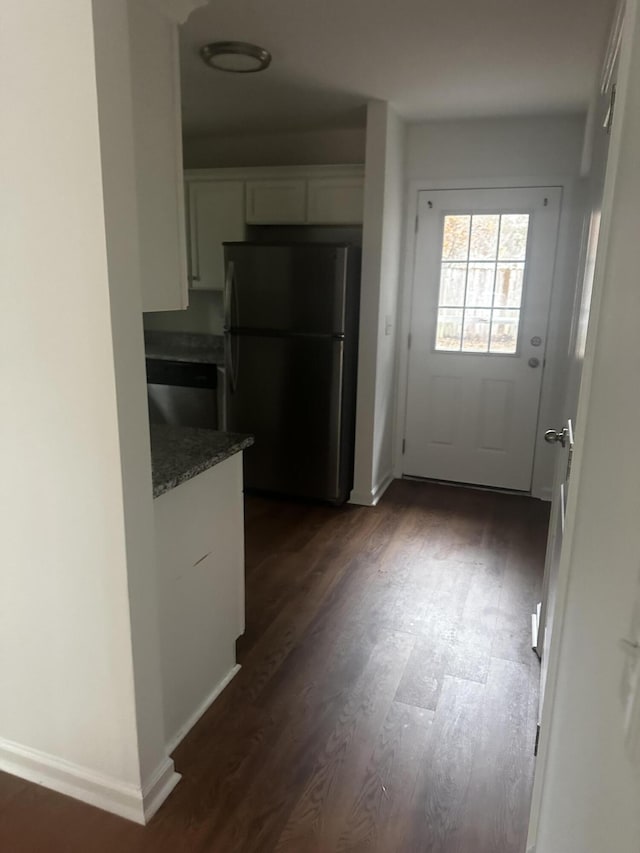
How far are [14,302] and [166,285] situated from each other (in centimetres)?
42

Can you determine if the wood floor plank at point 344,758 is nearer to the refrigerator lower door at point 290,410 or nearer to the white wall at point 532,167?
the refrigerator lower door at point 290,410

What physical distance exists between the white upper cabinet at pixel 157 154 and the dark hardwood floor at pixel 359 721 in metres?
1.36

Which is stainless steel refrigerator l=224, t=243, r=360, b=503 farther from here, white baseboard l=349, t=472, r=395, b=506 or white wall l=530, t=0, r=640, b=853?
white wall l=530, t=0, r=640, b=853

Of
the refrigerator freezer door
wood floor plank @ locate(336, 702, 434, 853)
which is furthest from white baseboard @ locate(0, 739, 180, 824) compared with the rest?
the refrigerator freezer door

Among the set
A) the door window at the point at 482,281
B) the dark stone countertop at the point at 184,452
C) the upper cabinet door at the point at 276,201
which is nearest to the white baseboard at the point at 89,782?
the dark stone countertop at the point at 184,452

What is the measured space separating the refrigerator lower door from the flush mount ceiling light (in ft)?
4.73

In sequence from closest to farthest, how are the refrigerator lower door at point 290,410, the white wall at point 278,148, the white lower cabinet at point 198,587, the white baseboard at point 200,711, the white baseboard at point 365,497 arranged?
the white lower cabinet at point 198,587
the white baseboard at point 200,711
the refrigerator lower door at point 290,410
the white baseboard at point 365,497
the white wall at point 278,148

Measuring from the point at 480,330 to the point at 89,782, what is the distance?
3.29 meters

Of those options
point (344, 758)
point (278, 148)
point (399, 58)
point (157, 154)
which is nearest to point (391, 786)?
point (344, 758)

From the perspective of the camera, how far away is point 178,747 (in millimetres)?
1850

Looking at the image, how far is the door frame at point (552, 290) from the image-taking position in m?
3.60

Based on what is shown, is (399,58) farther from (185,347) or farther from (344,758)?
(344,758)

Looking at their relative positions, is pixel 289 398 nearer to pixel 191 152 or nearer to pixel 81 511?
pixel 191 152

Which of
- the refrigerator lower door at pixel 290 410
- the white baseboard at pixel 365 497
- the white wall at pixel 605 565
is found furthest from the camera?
the white baseboard at pixel 365 497
